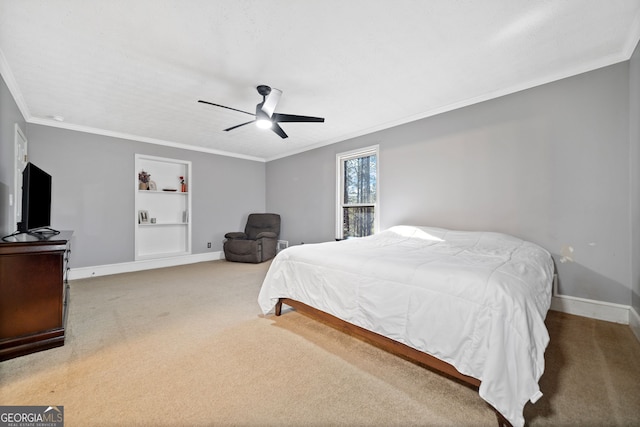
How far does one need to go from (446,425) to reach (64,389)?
2.18 meters

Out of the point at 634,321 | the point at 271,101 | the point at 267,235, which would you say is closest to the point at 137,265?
the point at 267,235

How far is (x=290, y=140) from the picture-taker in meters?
5.07

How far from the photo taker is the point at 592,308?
254 centimetres

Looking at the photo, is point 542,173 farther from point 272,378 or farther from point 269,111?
point 272,378

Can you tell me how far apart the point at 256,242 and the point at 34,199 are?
321cm

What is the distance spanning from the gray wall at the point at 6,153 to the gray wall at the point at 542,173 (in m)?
4.61

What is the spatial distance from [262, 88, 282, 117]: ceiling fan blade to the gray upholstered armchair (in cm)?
301

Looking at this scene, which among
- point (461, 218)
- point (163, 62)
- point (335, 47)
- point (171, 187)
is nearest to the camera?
point (335, 47)

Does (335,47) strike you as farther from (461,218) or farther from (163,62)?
(461,218)

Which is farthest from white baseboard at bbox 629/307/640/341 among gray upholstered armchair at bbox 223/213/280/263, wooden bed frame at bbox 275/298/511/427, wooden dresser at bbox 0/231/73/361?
gray upholstered armchair at bbox 223/213/280/263

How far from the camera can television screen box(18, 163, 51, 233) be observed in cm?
227

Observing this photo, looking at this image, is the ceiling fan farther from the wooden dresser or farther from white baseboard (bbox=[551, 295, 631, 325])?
white baseboard (bbox=[551, 295, 631, 325])

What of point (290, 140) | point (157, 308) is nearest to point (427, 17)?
point (290, 140)

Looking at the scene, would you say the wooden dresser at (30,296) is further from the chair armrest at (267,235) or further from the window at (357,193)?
the window at (357,193)
